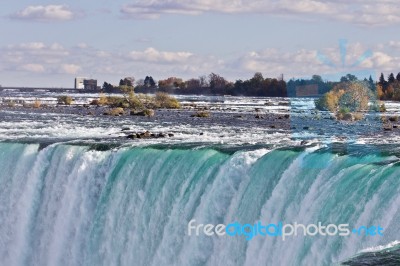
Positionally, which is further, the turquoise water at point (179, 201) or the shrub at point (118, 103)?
the shrub at point (118, 103)

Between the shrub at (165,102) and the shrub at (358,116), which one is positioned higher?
the shrub at (358,116)

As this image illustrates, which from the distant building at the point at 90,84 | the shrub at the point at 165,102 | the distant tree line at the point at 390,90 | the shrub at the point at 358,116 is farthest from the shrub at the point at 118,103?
the distant building at the point at 90,84

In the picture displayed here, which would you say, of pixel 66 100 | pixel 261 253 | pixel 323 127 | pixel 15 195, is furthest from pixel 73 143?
pixel 66 100

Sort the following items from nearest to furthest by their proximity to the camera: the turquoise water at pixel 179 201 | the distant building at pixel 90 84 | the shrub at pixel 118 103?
1. the turquoise water at pixel 179 201
2. the shrub at pixel 118 103
3. the distant building at pixel 90 84

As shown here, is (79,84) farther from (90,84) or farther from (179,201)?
(179,201)

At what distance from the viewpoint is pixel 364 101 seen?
43.3 m

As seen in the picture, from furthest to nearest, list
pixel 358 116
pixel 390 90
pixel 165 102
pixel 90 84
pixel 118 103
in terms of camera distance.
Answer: pixel 90 84 < pixel 390 90 < pixel 118 103 < pixel 165 102 < pixel 358 116

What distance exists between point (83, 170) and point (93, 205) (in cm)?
128

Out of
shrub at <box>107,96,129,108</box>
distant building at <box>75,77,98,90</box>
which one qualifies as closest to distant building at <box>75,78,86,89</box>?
distant building at <box>75,77,98,90</box>

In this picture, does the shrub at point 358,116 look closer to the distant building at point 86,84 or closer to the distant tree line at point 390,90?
the distant tree line at point 390,90

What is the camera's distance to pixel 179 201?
27.4 meters

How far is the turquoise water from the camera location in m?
22.1

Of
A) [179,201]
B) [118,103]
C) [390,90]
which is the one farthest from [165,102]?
[179,201]

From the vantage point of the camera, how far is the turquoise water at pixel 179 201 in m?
22.1
